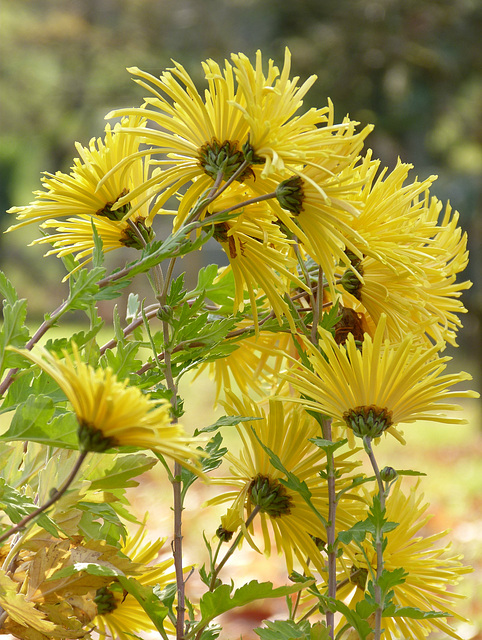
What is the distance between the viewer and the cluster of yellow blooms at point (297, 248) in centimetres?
37

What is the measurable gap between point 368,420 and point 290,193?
13cm

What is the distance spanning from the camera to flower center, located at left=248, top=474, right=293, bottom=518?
0.45 meters

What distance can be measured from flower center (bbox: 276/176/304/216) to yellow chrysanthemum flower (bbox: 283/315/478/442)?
0.23ft

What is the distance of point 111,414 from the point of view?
265 millimetres

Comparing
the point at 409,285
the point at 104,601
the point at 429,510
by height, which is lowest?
the point at 104,601

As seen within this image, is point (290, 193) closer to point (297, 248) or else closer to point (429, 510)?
point (297, 248)

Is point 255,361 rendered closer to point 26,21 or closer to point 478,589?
point 478,589

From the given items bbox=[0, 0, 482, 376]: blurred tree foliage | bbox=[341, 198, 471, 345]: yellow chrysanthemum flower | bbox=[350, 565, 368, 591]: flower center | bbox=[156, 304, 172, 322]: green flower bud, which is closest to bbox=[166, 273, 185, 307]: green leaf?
bbox=[156, 304, 172, 322]: green flower bud

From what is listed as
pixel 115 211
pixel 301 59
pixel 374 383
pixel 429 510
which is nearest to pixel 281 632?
pixel 374 383

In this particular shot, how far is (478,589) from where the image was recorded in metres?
1.48

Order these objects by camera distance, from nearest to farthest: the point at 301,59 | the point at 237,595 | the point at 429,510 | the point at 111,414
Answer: the point at 111,414
the point at 237,595
the point at 429,510
the point at 301,59

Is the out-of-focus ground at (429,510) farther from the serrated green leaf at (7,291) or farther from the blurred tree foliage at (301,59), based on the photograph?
the blurred tree foliage at (301,59)

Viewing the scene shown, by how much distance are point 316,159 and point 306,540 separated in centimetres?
24

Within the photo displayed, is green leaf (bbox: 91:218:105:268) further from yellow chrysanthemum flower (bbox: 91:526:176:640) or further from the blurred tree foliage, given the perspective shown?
the blurred tree foliage
